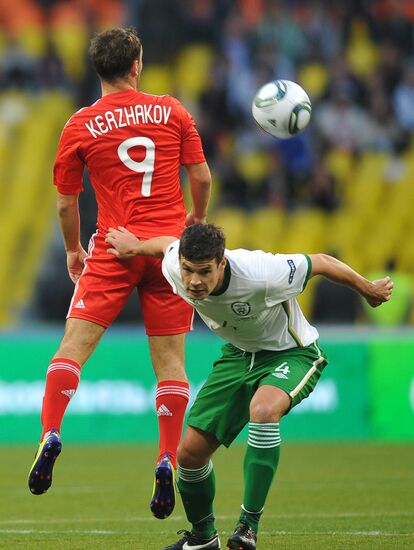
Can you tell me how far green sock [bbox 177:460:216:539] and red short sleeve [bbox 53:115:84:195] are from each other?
63.0 inches

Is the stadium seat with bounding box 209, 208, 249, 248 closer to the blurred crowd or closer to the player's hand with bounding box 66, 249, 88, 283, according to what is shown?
the blurred crowd

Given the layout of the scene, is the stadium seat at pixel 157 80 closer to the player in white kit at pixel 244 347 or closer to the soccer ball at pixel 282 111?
the soccer ball at pixel 282 111

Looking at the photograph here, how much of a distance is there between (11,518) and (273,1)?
12504 mm

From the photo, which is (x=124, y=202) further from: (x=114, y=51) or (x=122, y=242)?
(x=114, y=51)

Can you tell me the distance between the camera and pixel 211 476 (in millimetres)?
6379

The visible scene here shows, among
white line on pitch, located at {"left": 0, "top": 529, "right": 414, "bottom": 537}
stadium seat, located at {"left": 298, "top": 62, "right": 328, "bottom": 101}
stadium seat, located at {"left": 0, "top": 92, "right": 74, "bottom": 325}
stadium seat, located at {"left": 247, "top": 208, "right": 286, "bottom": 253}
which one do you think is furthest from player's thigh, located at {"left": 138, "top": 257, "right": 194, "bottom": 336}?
stadium seat, located at {"left": 298, "top": 62, "right": 328, "bottom": 101}

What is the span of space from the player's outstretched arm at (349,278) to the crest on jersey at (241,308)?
356 millimetres

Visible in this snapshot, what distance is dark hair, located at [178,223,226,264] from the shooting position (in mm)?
5676

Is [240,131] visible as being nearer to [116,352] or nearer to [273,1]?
[273,1]

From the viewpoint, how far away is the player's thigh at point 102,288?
Answer: 648 cm

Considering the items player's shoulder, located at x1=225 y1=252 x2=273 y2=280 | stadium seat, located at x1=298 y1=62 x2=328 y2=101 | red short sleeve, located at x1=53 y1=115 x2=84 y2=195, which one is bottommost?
stadium seat, located at x1=298 y1=62 x2=328 y2=101

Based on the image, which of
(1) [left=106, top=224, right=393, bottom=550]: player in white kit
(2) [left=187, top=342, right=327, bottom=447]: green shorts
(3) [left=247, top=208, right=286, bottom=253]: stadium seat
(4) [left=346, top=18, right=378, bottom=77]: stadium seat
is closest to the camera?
(1) [left=106, top=224, right=393, bottom=550]: player in white kit

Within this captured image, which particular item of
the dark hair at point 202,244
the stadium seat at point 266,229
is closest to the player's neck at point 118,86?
the dark hair at point 202,244

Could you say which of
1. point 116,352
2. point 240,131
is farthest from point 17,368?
point 240,131
